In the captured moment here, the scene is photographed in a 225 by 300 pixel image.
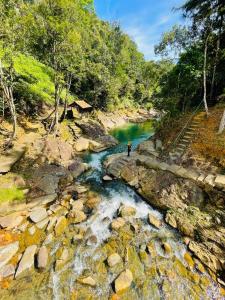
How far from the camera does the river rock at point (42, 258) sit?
24.7 feet

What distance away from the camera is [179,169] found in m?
12.5

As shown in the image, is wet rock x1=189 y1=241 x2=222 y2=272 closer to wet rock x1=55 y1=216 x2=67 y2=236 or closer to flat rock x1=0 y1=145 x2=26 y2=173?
wet rock x1=55 y1=216 x2=67 y2=236

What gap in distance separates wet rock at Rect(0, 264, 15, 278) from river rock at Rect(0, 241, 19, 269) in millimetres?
195

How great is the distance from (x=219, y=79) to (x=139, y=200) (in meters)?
14.1

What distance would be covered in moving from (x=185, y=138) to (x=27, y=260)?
13.4 meters

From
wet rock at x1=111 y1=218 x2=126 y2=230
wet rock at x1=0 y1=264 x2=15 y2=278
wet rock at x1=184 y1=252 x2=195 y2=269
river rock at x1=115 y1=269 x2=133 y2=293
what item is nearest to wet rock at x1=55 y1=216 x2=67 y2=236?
wet rock at x1=0 y1=264 x2=15 y2=278

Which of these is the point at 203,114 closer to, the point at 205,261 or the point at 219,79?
the point at 219,79

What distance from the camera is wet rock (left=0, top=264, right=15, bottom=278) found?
23.7 feet

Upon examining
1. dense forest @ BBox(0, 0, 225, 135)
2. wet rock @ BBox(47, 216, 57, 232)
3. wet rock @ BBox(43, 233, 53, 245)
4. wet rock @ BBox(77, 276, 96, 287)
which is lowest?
wet rock @ BBox(43, 233, 53, 245)

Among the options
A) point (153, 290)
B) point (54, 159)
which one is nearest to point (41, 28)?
point (54, 159)

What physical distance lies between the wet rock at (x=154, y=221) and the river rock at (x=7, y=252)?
22.4 ft

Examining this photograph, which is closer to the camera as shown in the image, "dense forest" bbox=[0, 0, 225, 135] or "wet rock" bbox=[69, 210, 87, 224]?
"wet rock" bbox=[69, 210, 87, 224]

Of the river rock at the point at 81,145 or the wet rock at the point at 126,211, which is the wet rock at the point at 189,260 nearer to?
the wet rock at the point at 126,211

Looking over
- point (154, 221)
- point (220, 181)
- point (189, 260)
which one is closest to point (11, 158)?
point (154, 221)
